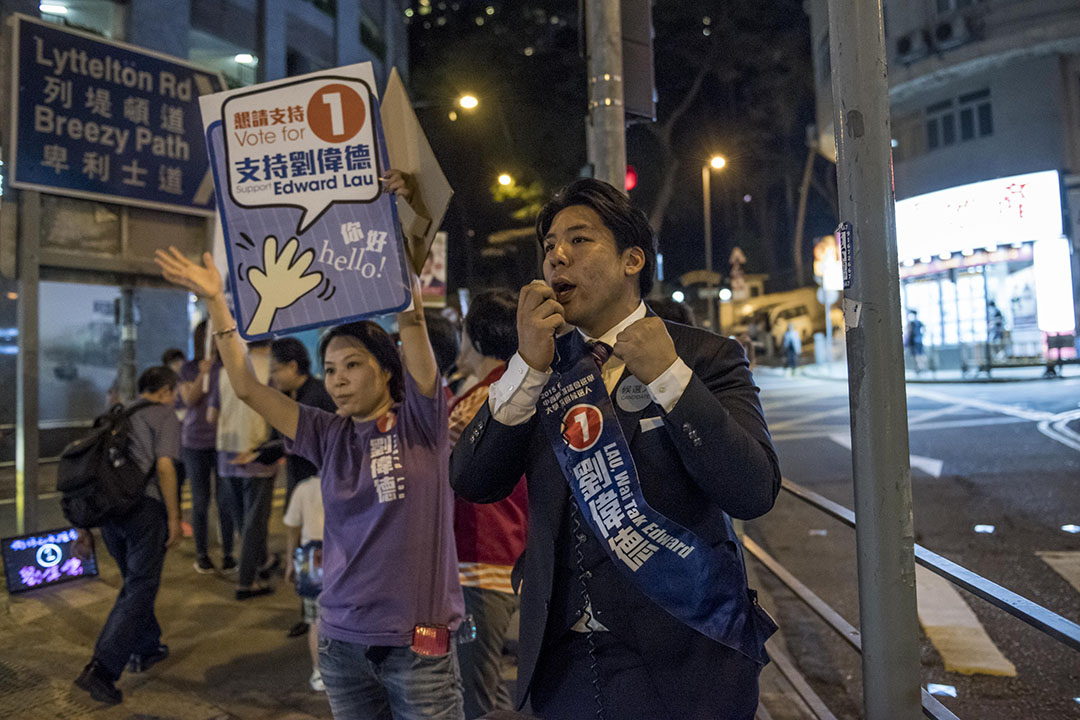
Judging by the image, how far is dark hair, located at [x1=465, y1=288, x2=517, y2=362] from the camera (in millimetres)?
3398

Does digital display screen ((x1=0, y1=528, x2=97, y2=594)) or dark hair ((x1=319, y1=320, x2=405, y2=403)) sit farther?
digital display screen ((x1=0, y1=528, x2=97, y2=594))

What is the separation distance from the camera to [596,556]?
166 cm

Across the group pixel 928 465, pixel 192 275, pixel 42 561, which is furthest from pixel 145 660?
pixel 928 465

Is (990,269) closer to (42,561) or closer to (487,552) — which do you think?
(487,552)

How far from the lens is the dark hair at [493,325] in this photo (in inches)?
134

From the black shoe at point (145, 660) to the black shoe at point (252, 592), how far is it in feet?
3.94

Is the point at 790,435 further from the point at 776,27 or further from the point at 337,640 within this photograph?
the point at 776,27

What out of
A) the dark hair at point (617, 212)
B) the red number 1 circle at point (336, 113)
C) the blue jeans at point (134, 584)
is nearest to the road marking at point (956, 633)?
the dark hair at point (617, 212)

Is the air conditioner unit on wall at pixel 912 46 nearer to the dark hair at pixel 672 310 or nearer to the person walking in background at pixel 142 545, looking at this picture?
the dark hair at pixel 672 310

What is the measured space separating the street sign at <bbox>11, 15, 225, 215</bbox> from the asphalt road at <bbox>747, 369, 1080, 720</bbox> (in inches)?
236

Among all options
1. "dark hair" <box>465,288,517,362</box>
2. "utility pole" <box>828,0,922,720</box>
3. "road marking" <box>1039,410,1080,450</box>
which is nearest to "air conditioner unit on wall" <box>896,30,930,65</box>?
"road marking" <box>1039,410,1080,450</box>

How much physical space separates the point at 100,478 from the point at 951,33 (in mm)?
25599

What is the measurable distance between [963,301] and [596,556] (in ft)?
92.9

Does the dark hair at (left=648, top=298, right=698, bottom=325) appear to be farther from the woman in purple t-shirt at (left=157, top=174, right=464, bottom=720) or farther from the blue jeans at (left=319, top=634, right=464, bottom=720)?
the blue jeans at (left=319, top=634, right=464, bottom=720)
